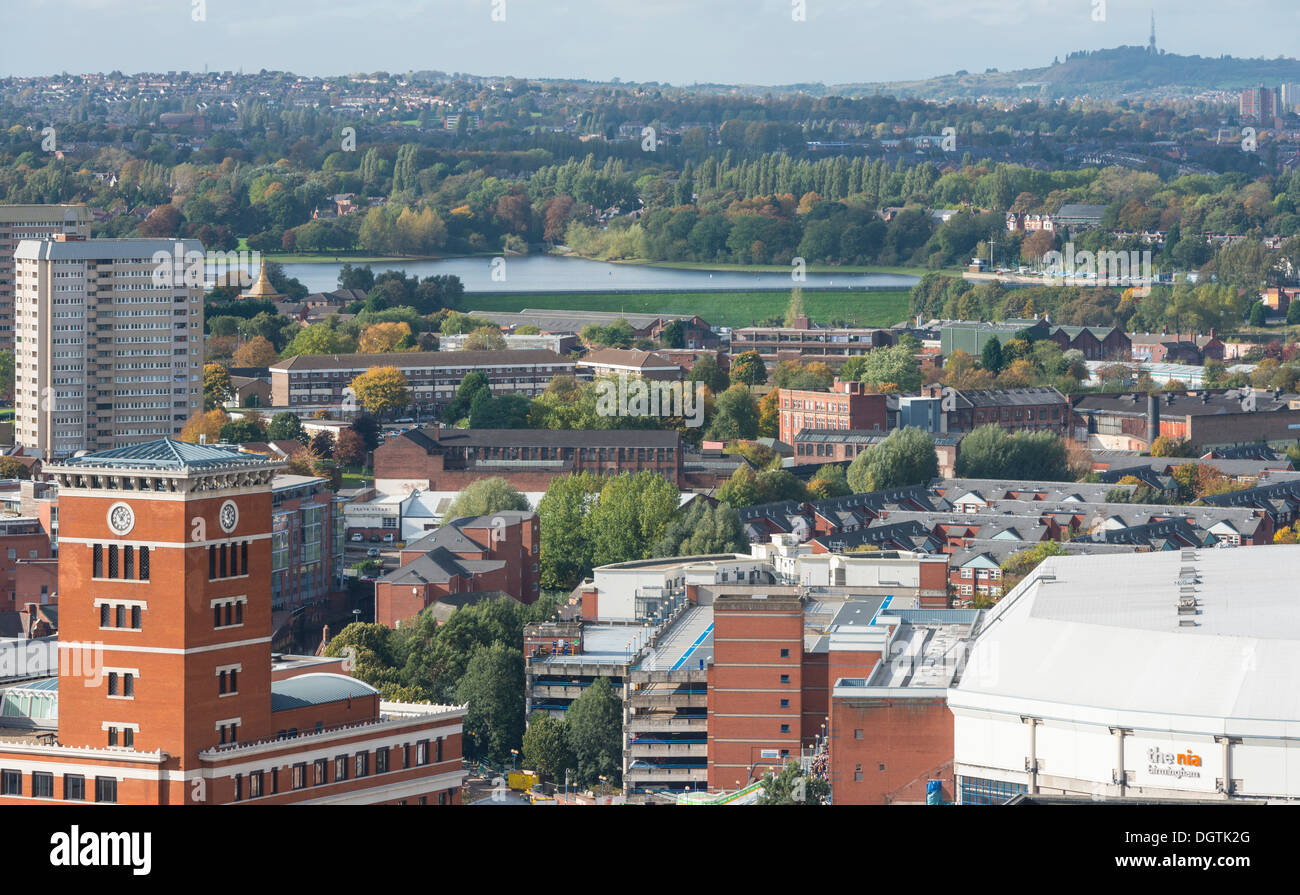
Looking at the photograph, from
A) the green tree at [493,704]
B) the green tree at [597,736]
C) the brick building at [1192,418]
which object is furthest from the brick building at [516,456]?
the green tree at [597,736]

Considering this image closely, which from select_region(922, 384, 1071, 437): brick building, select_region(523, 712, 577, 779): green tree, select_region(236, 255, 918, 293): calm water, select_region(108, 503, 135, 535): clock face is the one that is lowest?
select_region(523, 712, 577, 779): green tree

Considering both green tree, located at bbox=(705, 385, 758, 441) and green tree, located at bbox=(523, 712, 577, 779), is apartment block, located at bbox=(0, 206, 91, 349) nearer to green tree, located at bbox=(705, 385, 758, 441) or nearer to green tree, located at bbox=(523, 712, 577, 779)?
green tree, located at bbox=(705, 385, 758, 441)

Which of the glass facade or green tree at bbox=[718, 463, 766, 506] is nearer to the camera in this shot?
the glass facade

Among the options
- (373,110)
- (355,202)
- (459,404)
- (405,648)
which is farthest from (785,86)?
(405,648)

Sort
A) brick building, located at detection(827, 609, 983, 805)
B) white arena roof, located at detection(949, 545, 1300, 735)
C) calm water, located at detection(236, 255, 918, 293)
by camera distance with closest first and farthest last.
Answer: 1. white arena roof, located at detection(949, 545, 1300, 735)
2. brick building, located at detection(827, 609, 983, 805)
3. calm water, located at detection(236, 255, 918, 293)

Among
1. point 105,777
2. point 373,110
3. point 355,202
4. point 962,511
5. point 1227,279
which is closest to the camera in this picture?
point 105,777

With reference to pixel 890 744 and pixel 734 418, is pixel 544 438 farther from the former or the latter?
pixel 890 744

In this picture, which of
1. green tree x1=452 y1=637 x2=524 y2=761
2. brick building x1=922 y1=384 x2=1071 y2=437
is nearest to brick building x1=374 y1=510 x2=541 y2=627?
green tree x1=452 y1=637 x2=524 y2=761

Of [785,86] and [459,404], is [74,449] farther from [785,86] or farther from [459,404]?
[785,86]
